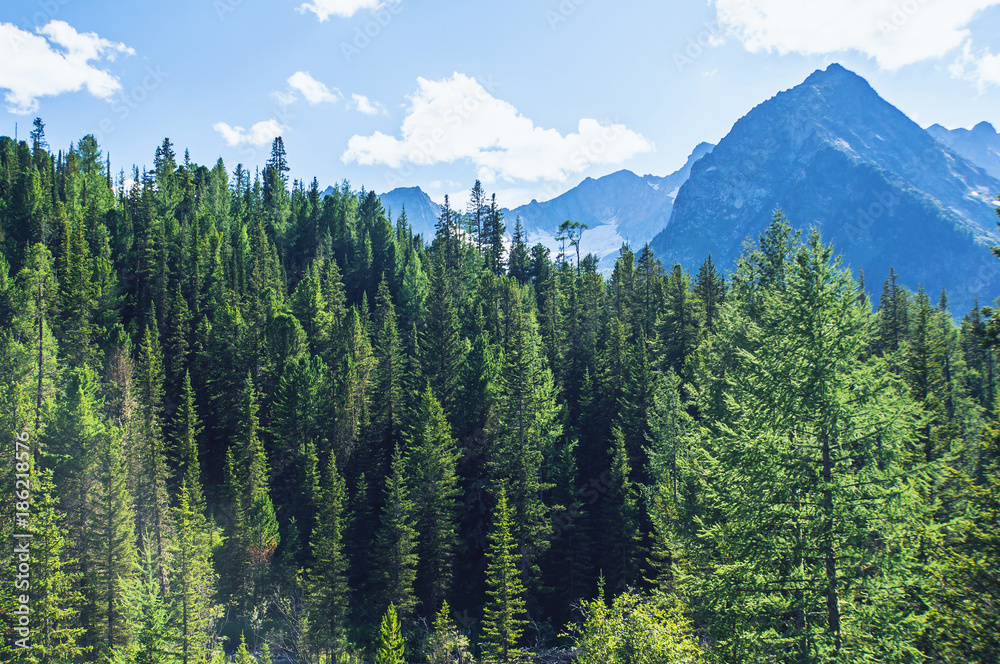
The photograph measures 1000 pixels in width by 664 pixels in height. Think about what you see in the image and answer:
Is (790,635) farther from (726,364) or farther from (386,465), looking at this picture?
(386,465)

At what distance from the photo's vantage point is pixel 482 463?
4681 centimetres

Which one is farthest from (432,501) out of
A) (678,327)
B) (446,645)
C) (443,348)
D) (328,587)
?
(678,327)

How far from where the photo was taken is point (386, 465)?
48969mm

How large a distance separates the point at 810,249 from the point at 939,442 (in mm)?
26354

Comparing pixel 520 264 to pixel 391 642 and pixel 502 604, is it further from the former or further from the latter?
pixel 391 642

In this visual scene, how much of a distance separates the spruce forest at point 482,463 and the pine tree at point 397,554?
10.0 inches

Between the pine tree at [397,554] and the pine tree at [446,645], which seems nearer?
the pine tree at [446,645]

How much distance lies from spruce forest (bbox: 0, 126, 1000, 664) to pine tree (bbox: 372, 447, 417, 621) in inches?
10.0

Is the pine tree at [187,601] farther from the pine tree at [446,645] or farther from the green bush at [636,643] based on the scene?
the green bush at [636,643]

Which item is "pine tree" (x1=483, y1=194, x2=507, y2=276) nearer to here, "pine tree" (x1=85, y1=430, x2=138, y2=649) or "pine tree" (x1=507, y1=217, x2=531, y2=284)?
"pine tree" (x1=507, y1=217, x2=531, y2=284)

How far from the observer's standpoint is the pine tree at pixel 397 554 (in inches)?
1517

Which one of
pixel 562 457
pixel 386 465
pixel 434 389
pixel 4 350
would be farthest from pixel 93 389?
pixel 562 457

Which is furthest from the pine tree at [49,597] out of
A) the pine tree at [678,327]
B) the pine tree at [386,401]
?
the pine tree at [678,327]

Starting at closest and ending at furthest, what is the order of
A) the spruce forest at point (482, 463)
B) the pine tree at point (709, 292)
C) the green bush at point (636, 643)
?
the spruce forest at point (482, 463) → the green bush at point (636, 643) → the pine tree at point (709, 292)
